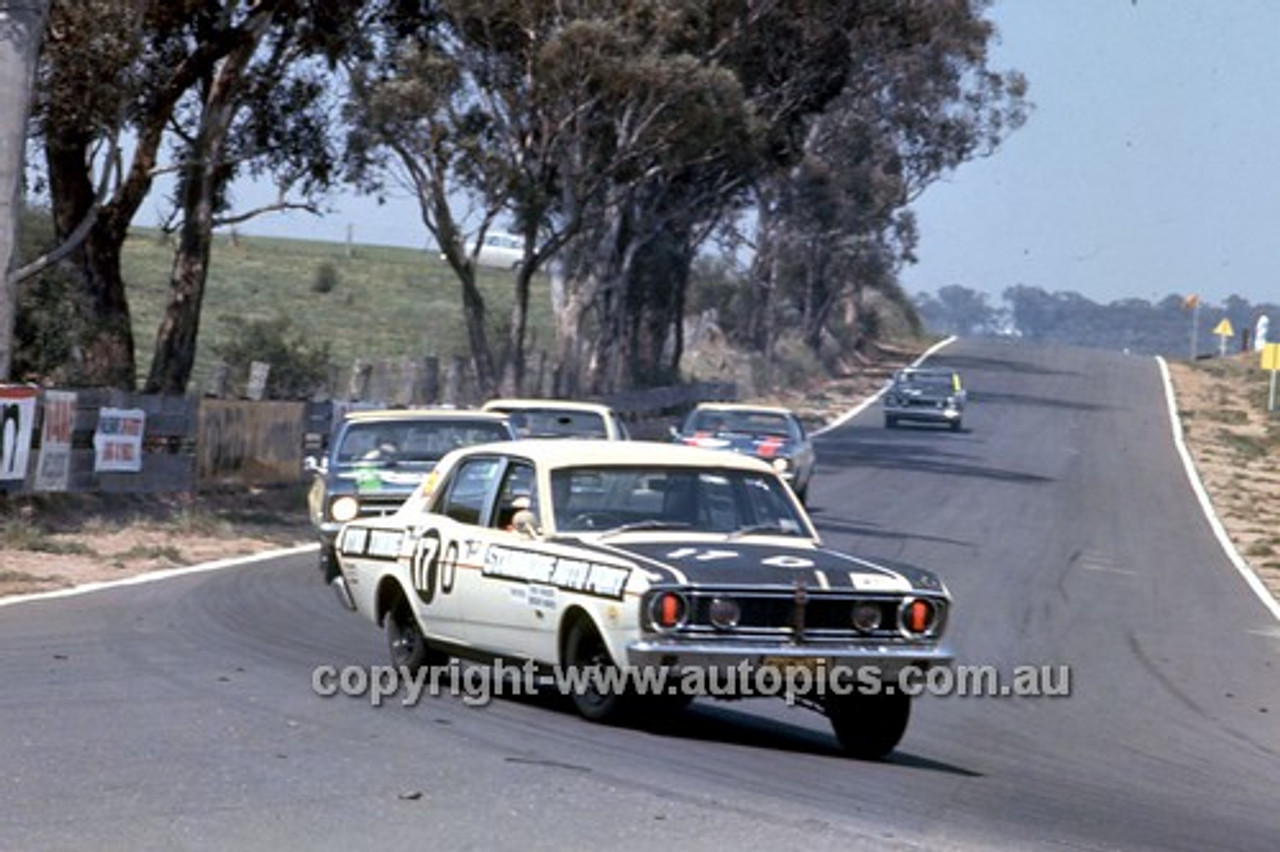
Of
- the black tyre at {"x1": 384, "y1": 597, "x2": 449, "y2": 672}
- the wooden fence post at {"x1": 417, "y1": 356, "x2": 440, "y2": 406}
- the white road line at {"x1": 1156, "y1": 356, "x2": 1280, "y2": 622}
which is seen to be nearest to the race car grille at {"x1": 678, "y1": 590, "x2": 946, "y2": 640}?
the black tyre at {"x1": 384, "y1": 597, "x2": 449, "y2": 672}

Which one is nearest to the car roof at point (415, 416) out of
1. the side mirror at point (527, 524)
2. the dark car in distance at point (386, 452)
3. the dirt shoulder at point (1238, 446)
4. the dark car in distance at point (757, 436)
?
the dark car in distance at point (386, 452)

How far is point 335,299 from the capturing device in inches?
3223

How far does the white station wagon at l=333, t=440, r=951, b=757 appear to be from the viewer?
10758 millimetres

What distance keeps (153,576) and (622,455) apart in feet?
27.7

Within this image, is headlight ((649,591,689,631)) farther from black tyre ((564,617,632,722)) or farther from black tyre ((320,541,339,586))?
black tyre ((320,541,339,586))

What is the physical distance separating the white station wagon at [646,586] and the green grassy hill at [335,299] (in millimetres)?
37752

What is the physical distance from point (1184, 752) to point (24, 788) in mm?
6996

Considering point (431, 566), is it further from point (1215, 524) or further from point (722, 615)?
point (1215, 524)

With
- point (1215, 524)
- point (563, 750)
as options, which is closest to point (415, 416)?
point (563, 750)

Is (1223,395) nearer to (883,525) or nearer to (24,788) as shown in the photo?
(883,525)

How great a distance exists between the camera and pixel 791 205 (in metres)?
75.5

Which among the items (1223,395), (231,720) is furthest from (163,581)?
(1223,395)

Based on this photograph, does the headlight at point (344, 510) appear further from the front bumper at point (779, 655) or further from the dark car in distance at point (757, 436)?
the dark car in distance at point (757, 436)

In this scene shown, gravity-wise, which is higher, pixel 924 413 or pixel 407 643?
pixel 924 413
